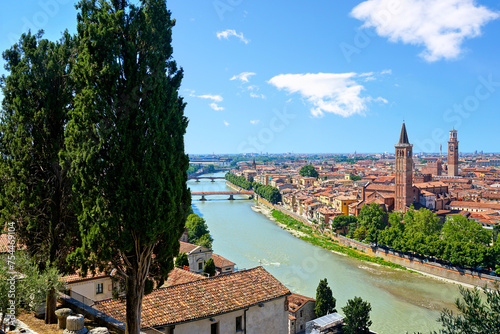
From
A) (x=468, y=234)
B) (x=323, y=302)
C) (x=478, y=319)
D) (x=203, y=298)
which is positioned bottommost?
(x=323, y=302)

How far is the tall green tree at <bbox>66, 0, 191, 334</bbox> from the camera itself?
13.3 ft

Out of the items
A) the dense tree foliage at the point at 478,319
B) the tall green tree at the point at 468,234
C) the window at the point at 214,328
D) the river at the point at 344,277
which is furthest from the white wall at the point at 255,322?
the tall green tree at the point at 468,234

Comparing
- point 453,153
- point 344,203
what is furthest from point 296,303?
point 453,153

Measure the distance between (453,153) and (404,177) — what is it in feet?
113

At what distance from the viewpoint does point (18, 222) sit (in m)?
4.84

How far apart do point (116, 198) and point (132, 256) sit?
780mm

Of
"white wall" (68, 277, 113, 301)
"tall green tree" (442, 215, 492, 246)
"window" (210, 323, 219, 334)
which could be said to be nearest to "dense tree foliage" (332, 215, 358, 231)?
"tall green tree" (442, 215, 492, 246)

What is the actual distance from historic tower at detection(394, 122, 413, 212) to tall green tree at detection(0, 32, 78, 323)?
28.8 meters

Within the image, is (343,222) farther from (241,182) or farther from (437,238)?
(241,182)

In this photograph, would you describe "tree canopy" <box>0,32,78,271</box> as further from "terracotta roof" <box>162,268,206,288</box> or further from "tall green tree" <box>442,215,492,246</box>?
"tall green tree" <box>442,215,492,246</box>

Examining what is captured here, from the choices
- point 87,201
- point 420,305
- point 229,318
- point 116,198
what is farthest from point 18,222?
point 420,305

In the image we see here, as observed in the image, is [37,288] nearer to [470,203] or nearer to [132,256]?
[132,256]

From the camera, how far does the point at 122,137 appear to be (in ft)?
13.3

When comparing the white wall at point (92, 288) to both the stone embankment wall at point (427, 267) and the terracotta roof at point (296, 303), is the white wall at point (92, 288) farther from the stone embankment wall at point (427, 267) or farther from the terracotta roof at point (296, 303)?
the stone embankment wall at point (427, 267)
